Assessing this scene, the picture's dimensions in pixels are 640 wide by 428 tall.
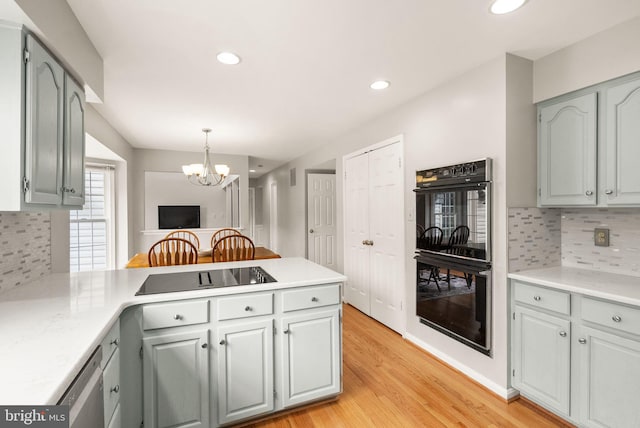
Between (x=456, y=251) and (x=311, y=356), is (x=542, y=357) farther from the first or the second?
(x=311, y=356)

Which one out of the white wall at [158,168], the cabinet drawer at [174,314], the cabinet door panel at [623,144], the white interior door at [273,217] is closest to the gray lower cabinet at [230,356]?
the cabinet drawer at [174,314]

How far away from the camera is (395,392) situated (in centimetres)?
220

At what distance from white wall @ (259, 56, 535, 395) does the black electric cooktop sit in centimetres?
160

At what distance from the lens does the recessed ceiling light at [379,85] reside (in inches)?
101

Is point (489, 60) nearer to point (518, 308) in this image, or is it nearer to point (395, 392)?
point (518, 308)

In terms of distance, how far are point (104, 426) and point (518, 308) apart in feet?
7.79

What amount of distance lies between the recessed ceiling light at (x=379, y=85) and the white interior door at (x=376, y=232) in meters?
0.62

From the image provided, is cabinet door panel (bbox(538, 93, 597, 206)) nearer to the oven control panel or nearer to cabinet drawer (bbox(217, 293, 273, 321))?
the oven control panel

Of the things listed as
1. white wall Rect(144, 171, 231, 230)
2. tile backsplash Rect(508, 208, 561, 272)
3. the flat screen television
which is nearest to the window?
white wall Rect(144, 171, 231, 230)

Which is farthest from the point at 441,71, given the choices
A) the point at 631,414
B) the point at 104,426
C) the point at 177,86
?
the point at 104,426

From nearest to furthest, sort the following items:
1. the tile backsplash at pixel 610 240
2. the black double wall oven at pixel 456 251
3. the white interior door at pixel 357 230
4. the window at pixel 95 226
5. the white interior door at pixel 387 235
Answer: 1. the tile backsplash at pixel 610 240
2. the black double wall oven at pixel 456 251
3. the white interior door at pixel 387 235
4. the white interior door at pixel 357 230
5. the window at pixel 95 226

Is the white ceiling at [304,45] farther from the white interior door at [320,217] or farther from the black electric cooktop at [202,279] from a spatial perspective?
the white interior door at [320,217]

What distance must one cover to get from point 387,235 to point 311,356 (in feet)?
5.64

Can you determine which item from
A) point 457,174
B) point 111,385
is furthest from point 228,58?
point 111,385
